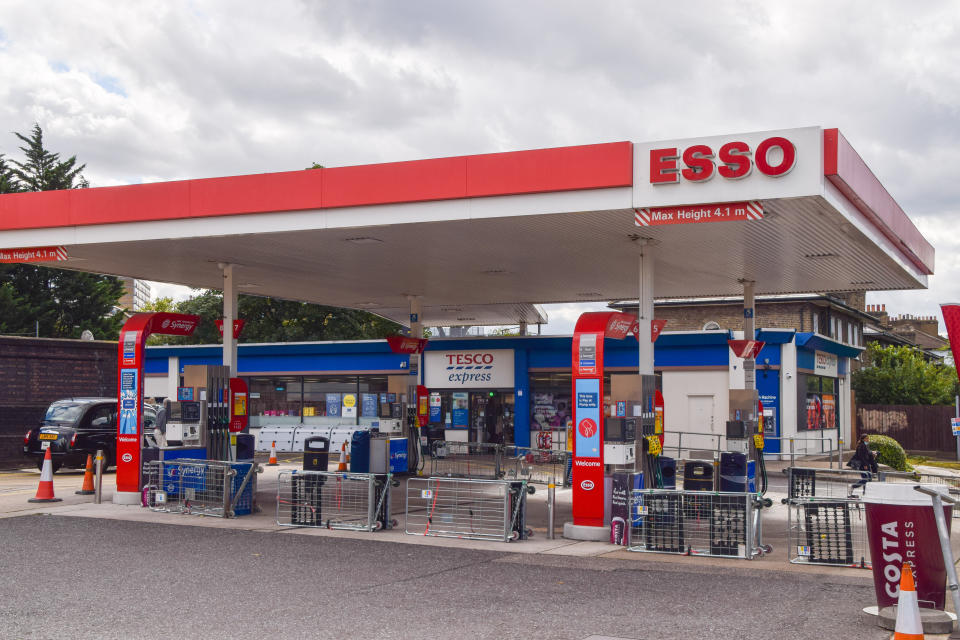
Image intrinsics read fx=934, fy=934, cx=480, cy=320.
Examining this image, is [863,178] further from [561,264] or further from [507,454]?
[507,454]

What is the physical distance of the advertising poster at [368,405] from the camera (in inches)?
1235

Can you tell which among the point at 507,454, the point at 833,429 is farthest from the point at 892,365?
the point at 507,454

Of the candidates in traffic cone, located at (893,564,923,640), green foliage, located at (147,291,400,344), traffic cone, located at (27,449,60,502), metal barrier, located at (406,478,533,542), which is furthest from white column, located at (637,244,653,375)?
green foliage, located at (147,291,400,344)

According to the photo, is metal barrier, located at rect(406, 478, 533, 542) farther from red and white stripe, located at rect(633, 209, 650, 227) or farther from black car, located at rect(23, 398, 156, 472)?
black car, located at rect(23, 398, 156, 472)

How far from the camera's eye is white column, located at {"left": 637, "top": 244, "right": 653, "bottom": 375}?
542 inches

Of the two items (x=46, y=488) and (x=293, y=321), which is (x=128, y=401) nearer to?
(x=46, y=488)

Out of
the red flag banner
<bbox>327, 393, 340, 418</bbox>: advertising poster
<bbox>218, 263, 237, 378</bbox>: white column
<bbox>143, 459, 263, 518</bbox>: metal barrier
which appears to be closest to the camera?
the red flag banner

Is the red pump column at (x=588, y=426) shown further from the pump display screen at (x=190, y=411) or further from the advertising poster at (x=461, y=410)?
the advertising poster at (x=461, y=410)

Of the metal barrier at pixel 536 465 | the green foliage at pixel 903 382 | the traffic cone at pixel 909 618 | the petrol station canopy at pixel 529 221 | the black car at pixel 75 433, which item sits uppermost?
the petrol station canopy at pixel 529 221

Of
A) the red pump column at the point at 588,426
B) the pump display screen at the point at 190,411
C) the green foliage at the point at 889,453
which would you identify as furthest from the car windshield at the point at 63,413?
the green foliage at the point at 889,453

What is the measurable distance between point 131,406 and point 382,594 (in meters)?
9.14

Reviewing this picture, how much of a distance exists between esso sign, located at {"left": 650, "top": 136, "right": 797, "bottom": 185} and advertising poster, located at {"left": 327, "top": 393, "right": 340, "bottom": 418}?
21895 millimetres

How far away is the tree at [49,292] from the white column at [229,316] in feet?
83.8

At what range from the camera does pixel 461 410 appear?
30.1m
